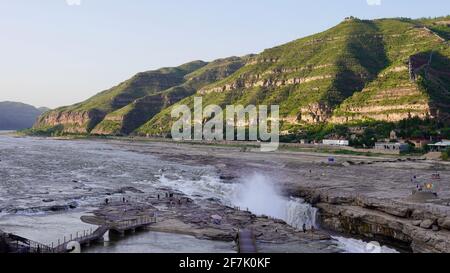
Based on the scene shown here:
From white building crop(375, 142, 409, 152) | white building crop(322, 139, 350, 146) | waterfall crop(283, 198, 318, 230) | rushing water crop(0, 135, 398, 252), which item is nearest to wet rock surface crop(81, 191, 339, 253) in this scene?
rushing water crop(0, 135, 398, 252)

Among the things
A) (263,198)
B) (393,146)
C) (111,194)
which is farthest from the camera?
(393,146)

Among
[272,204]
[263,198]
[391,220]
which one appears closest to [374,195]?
[272,204]

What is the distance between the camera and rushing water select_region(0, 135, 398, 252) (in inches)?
1826

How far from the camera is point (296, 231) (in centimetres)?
5012

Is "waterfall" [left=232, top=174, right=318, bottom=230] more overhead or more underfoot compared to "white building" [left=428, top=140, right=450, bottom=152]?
more underfoot

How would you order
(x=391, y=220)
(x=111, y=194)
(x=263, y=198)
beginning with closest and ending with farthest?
1. (x=391, y=220)
2. (x=263, y=198)
3. (x=111, y=194)

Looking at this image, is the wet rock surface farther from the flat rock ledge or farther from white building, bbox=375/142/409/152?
white building, bbox=375/142/409/152

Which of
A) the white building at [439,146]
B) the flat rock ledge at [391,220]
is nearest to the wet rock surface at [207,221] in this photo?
the flat rock ledge at [391,220]

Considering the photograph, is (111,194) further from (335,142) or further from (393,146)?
(335,142)

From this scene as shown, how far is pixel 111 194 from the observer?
7519 cm

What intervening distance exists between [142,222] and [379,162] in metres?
84.8

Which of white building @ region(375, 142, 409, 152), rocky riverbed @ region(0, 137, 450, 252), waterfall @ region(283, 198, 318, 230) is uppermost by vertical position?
white building @ region(375, 142, 409, 152)

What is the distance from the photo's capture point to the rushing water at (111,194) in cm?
4638
